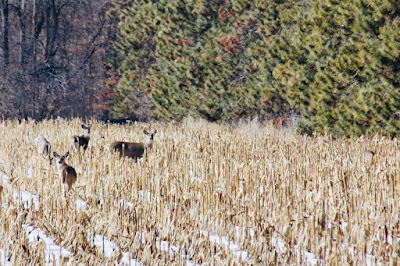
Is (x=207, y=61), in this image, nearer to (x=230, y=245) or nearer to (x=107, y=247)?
(x=230, y=245)

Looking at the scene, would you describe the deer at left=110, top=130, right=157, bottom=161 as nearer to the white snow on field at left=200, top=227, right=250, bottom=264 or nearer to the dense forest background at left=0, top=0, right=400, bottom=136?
the white snow on field at left=200, top=227, right=250, bottom=264

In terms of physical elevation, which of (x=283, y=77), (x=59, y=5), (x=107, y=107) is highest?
(x=59, y=5)

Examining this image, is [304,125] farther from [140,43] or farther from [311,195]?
[140,43]

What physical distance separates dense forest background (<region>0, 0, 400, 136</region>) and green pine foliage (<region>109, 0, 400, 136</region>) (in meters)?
0.04

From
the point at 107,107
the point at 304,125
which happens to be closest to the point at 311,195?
the point at 304,125

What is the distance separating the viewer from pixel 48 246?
530 centimetres

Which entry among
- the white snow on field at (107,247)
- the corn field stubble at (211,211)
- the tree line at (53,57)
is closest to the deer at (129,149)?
the corn field stubble at (211,211)

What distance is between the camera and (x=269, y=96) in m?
17.6

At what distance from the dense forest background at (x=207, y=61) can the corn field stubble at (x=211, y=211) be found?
459 cm

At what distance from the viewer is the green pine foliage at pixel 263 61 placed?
44.1ft

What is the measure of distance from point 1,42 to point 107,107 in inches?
230

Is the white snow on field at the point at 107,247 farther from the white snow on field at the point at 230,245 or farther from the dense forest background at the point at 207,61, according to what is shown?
the dense forest background at the point at 207,61

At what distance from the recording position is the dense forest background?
1367cm

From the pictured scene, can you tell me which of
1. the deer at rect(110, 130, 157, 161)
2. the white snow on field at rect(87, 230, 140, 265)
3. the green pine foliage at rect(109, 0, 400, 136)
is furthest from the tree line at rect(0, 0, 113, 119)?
the white snow on field at rect(87, 230, 140, 265)
